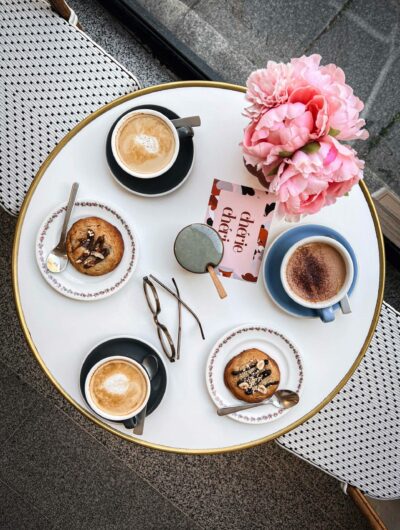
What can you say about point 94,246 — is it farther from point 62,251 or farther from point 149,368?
point 149,368

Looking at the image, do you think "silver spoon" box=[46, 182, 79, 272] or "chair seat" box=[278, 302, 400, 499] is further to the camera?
"chair seat" box=[278, 302, 400, 499]

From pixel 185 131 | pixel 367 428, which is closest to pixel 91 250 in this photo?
pixel 185 131

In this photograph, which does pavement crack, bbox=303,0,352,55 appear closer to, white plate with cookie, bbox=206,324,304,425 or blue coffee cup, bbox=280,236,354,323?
blue coffee cup, bbox=280,236,354,323

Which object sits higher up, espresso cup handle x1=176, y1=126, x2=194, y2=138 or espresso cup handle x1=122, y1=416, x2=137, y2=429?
espresso cup handle x1=176, y1=126, x2=194, y2=138

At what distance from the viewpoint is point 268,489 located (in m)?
1.81

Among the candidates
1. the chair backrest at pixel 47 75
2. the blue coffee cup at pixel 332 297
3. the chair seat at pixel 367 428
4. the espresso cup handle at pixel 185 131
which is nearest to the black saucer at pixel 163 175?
the espresso cup handle at pixel 185 131

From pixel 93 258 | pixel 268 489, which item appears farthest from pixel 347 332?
pixel 268 489

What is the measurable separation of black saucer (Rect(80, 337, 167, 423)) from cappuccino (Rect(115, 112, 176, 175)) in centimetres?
37

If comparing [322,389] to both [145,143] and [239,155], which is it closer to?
[239,155]

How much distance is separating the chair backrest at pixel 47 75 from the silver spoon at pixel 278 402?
2.40 feet

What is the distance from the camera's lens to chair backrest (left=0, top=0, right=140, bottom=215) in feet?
3.90

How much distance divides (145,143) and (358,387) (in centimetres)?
79

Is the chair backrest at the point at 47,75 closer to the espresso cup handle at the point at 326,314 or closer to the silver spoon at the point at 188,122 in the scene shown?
the silver spoon at the point at 188,122

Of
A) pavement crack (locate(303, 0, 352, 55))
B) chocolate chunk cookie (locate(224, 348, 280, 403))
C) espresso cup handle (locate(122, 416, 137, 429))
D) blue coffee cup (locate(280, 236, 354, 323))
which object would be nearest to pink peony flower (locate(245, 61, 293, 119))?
Answer: blue coffee cup (locate(280, 236, 354, 323))
